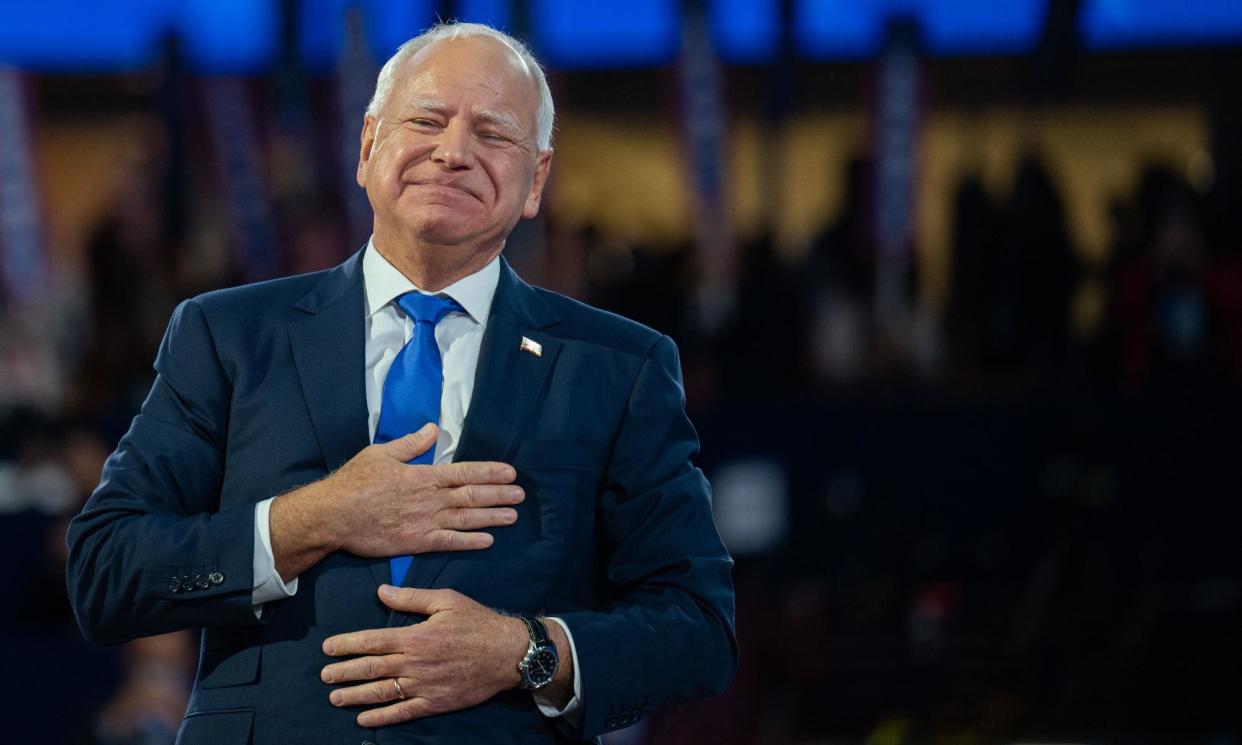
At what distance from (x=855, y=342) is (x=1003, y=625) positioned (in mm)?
1901

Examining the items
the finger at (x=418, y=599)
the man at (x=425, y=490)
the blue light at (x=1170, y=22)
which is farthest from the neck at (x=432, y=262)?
the blue light at (x=1170, y=22)

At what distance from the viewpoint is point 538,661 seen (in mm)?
1563

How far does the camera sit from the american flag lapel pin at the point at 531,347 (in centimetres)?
172

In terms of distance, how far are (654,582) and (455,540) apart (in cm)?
24

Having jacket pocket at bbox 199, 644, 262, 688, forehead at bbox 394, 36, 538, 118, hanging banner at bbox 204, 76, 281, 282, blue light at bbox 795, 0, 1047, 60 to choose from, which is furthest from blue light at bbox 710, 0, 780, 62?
jacket pocket at bbox 199, 644, 262, 688

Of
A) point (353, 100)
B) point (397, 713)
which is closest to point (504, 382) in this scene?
point (397, 713)

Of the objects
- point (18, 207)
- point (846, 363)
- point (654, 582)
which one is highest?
point (654, 582)

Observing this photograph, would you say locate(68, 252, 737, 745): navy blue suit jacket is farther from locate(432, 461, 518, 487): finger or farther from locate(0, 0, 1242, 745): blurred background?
locate(0, 0, 1242, 745): blurred background

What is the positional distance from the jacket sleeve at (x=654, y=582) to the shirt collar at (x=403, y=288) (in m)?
0.19

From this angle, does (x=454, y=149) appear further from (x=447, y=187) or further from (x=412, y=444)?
(x=412, y=444)

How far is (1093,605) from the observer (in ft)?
19.3

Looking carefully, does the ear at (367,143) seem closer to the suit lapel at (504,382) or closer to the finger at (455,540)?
the suit lapel at (504,382)

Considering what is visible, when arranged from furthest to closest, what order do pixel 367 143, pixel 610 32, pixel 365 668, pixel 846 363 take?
pixel 610 32 < pixel 846 363 < pixel 367 143 < pixel 365 668

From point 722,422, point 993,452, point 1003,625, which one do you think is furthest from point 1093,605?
point 722,422
